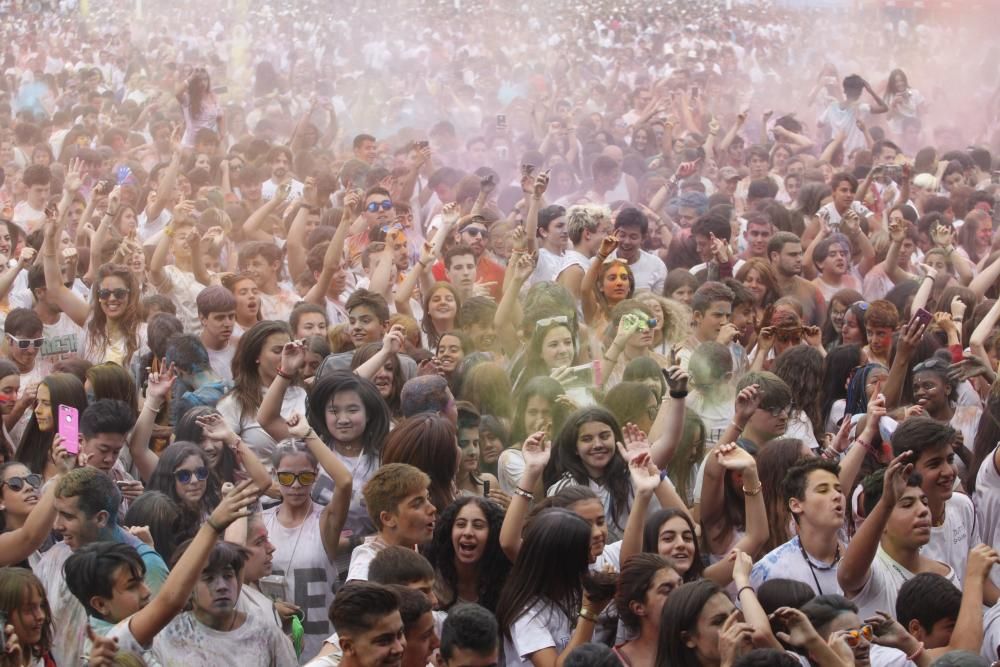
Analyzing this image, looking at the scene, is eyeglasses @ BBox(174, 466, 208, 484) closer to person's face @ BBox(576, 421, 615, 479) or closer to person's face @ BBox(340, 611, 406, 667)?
person's face @ BBox(576, 421, 615, 479)

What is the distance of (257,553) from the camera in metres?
4.52

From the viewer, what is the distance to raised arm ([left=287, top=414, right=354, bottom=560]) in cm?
487

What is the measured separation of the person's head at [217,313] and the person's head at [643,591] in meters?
2.77

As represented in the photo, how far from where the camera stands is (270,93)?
16.3 metres

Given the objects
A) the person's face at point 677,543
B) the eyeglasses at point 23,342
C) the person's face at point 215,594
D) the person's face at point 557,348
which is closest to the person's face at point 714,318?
the person's face at point 557,348

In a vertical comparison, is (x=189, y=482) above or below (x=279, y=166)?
below

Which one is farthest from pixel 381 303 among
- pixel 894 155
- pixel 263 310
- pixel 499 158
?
pixel 499 158

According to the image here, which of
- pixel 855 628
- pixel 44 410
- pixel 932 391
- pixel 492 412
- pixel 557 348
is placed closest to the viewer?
pixel 855 628

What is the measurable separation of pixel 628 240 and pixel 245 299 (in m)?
1.86

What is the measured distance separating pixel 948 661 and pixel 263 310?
4.25m

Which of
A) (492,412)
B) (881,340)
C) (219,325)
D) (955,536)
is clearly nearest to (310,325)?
(219,325)

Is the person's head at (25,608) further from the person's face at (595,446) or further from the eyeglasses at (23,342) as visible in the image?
the eyeglasses at (23,342)

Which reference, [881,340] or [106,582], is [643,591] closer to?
[106,582]

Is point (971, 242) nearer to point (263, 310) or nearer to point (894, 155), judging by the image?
point (894, 155)
